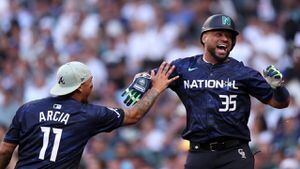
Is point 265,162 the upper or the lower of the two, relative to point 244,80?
lower

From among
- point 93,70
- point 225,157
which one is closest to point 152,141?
point 93,70

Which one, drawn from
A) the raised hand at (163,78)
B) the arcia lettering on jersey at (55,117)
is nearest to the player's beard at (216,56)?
the raised hand at (163,78)

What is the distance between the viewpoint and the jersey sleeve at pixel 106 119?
880 centimetres

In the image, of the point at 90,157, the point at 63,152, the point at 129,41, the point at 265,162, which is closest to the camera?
the point at 63,152

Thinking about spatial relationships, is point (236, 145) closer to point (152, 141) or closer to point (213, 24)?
point (213, 24)

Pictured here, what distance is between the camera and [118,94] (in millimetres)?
15297

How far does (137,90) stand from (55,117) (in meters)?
0.96

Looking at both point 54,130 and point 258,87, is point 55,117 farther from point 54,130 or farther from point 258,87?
point 258,87

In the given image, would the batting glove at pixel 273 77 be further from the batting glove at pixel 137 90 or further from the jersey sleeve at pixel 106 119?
the jersey sleeve at pixel 106 119

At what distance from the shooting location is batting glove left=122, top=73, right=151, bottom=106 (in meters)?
9.25

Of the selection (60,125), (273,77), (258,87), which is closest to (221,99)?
(258,87)

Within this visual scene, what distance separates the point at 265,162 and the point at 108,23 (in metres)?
5.27

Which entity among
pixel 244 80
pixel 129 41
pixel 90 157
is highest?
pixel 244 80

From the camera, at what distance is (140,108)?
9.13m
